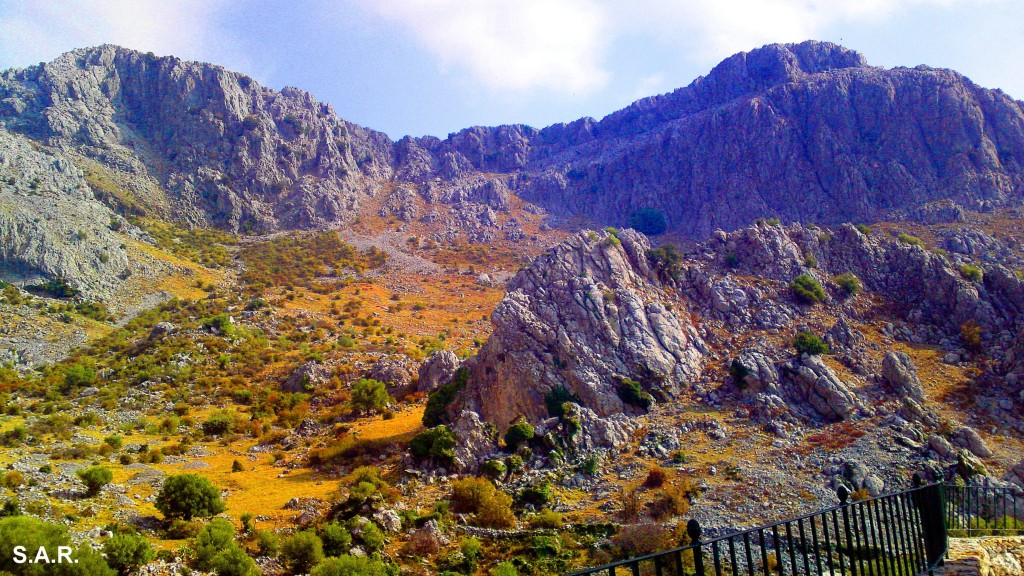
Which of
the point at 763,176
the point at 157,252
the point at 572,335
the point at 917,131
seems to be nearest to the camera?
the point at 572,335

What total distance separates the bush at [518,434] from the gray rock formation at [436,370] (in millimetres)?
12100

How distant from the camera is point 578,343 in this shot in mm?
31703

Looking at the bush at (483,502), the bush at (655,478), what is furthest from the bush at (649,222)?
the bush at (483,502)

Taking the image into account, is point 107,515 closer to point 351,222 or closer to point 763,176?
point 351,222

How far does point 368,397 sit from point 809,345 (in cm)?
2832

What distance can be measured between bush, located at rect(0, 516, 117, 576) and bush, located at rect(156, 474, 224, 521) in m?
5.19

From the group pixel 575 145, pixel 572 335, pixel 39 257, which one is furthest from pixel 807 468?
pixel 575 145

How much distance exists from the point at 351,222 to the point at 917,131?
3678 inches

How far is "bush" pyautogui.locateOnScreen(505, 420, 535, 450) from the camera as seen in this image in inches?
1016

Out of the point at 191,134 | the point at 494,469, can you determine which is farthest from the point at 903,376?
the point at 191,134

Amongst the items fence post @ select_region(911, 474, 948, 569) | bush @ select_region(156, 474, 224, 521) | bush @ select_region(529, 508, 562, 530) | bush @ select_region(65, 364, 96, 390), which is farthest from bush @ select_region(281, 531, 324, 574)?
bush @ select_region(65, 364, 96, 390)

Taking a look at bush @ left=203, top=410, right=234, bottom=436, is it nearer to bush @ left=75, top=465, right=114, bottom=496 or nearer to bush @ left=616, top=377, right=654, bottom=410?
bush @ left=75, top=465, right=114, bottom=496

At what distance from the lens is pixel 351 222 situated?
313 ft

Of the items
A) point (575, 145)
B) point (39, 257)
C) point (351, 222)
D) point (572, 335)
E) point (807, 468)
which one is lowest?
point (807, 468)
